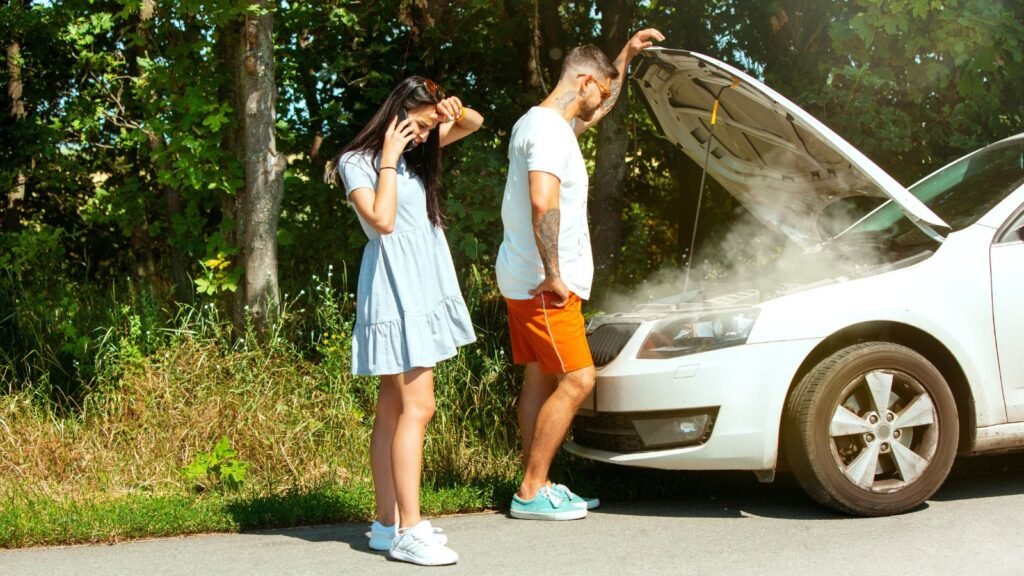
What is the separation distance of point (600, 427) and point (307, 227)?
191 inches

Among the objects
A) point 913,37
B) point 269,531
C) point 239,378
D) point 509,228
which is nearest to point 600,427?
point 509,228

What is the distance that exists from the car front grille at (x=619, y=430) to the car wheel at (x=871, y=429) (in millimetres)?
403

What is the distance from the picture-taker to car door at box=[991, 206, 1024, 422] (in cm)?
520

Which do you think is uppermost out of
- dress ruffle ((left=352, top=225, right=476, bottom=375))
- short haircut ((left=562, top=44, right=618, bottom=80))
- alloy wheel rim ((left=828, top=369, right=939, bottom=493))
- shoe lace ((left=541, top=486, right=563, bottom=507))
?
short haircut ((left=562, top=44, right=618, bottom=80))

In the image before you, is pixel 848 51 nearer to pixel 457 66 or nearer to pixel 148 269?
pixel 457 66

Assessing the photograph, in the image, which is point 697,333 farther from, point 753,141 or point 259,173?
point 259,173

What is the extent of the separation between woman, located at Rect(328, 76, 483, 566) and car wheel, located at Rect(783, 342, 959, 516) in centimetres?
159

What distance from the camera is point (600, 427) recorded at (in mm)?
5551

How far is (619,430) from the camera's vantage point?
542 cm

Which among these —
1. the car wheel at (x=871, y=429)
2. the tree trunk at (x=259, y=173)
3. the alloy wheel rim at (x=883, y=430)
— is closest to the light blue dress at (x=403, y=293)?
the car wheel at (x=871, y=429)

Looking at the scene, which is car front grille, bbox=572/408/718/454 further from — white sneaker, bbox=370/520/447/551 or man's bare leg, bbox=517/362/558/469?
white sneaker, bbox=370/520/447/551

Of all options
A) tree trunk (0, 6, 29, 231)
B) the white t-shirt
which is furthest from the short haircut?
tree trunk (0, 6, 29, 231)

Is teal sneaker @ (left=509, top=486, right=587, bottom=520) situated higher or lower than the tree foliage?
lower

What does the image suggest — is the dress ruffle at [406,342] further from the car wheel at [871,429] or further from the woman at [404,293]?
the car wheel at [871,429]
